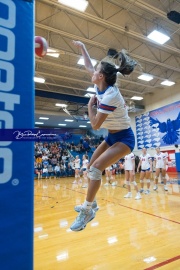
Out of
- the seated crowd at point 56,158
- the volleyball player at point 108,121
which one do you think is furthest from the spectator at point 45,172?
the volleyball player at point 108,121

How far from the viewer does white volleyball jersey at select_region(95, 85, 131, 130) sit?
1965mm

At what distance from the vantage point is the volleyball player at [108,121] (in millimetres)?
1995

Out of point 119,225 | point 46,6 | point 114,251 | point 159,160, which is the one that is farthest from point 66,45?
point 114,251

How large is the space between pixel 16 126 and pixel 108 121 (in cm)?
105

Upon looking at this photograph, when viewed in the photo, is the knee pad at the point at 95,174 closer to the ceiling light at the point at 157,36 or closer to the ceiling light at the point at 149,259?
the ceiling light at the point at 149,259

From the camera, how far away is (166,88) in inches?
627

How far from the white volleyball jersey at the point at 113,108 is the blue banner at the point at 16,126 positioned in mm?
747

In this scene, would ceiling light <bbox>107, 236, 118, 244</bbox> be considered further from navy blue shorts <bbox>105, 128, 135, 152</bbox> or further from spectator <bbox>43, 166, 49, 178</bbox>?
spectator <bbox>43, 166, 49, 178</bbox>

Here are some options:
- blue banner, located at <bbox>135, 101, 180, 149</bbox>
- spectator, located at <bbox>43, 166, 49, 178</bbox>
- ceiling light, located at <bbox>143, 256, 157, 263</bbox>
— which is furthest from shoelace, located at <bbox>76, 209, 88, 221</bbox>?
spectator, located at <bbox>43, 166, 49, 178</bbox>

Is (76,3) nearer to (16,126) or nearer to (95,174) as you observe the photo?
(95,174)

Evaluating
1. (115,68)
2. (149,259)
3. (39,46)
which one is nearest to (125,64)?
(115,68)

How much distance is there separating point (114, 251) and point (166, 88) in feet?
49.7

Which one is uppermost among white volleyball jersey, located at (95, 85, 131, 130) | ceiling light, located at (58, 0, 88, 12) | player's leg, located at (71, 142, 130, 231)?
ceiling light, located at (58, 0, 88, 12)

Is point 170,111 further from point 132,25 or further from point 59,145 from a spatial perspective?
Answer: point 59,145
